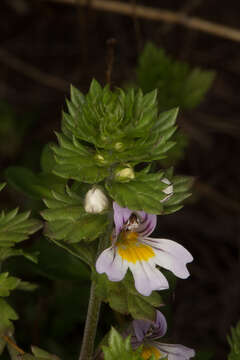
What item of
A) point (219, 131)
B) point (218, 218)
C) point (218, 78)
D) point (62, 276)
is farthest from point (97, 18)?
point (62, 276)

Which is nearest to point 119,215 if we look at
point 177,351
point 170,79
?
point 177,351

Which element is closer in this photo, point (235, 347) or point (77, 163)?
point (77, 163)

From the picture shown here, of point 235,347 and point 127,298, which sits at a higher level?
point 127,298

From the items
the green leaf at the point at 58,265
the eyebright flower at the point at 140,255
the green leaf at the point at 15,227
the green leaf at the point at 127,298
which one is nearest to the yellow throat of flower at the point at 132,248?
the eyebright flower at the point at 140,255

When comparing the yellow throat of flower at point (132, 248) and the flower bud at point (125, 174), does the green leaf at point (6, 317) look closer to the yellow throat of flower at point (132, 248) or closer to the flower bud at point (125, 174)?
the yellow throat of flower at point (132, 248)

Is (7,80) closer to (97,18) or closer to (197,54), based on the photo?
(97,18)

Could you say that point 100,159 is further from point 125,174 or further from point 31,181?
point 31,181

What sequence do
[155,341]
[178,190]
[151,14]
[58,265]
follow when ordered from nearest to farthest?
[178,190] → [155,341] → [58,265] → [151,14]
